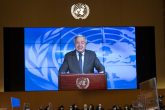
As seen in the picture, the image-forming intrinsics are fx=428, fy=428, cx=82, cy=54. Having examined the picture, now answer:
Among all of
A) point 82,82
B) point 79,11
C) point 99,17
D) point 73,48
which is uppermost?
point 99,17

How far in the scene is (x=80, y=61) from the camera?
408 inches

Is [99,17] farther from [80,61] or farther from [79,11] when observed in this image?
[79,11]

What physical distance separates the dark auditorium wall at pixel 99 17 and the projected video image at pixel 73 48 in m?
0.20

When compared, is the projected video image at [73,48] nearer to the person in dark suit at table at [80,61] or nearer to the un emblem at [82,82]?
the person in dark suit at table at [80,61]

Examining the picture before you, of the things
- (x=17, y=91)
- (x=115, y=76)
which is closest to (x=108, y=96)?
(x=115, y=76)

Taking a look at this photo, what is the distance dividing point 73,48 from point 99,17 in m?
1.00

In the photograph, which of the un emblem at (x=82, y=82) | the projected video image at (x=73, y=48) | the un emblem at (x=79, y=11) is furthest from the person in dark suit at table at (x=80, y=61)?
the un emblem at (x=79, y=11)

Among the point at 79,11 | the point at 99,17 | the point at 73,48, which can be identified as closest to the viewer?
the point at 79,11

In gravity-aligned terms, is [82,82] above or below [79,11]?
below

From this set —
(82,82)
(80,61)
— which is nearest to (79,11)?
(82,82)

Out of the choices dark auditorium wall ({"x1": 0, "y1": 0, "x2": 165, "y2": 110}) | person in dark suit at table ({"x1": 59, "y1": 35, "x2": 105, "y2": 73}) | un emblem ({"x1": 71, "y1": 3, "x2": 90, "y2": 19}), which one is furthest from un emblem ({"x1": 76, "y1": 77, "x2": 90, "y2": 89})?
un emblem ({"x1": 71, "y1": 3, "x2": 90, "y2": 19})

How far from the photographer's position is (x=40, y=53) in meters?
10.4

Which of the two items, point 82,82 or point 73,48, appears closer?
point 82,82

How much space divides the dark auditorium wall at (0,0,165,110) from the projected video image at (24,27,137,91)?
20 centimetres
